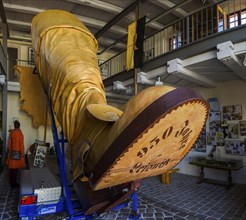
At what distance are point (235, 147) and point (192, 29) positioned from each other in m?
4.51

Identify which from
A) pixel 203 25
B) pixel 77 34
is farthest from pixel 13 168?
pixel 203 25

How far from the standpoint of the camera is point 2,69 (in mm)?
7273

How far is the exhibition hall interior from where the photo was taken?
1.11m

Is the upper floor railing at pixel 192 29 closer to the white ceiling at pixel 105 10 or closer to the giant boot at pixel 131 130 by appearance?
the white ceiling at pixel 105 10

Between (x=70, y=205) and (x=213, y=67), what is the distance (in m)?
4.67

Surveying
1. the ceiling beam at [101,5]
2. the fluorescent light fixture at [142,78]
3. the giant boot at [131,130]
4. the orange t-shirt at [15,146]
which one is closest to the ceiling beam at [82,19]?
the ceiling beam at [101,5]

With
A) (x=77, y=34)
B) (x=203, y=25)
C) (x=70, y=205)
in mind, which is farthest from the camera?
(x=203, y=25)

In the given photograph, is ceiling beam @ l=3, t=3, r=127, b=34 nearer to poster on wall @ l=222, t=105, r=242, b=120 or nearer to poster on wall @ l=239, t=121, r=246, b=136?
poster on wall @ l=222, t=105, r=242, b=120

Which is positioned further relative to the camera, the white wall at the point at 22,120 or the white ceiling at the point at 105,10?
the white wall at the point at 22,120

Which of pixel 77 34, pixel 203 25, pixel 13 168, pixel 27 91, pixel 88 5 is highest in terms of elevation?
pixel 88 5

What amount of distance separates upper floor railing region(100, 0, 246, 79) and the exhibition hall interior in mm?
85

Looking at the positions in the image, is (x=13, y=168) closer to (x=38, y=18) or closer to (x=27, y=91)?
(x=27, y=91)

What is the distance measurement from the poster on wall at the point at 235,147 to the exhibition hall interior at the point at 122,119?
1.2 inches

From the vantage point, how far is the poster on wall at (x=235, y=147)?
602cm
